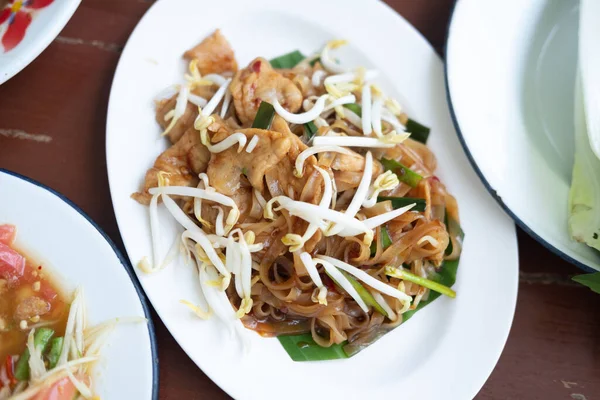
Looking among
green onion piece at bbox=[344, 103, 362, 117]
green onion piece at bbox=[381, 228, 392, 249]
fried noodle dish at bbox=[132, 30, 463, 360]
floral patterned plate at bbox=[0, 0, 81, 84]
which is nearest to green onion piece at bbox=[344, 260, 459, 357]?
fried noodle dish at bbox=[132, 30, 463, 360]

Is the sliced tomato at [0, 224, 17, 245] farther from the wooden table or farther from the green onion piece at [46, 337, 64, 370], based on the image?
the green onion piece at [46, 337, 64, 370]

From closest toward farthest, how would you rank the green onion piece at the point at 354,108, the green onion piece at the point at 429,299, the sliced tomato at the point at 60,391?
the sliced tomato at the point at 60,391 < the green onion piece at the point at 429,299 < the green onion piece at the point at 354,108

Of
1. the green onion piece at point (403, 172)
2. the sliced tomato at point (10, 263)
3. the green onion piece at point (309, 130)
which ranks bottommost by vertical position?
the sliced tomato at point (10, 263)

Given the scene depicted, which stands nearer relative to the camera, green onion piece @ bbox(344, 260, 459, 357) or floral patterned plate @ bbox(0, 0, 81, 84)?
floral patterned plate @ bbox(0, 0, 81, 84)

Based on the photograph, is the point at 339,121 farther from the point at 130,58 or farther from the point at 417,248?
the point at 130,58

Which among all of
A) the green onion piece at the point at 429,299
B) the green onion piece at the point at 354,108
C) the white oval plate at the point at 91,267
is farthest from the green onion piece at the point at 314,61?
the white oval plate at the point at 91,267

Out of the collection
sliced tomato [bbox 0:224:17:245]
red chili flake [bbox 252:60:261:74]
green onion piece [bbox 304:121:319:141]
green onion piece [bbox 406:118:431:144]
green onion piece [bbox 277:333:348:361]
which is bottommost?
green onion piece [bbox 277:333:348:361]

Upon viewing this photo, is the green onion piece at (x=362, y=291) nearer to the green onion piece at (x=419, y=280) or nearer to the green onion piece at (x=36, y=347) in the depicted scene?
the green onion piece at (x=419, y=280)

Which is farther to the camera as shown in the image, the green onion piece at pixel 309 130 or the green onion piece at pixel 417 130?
the green onion piece at pixel 417 130
